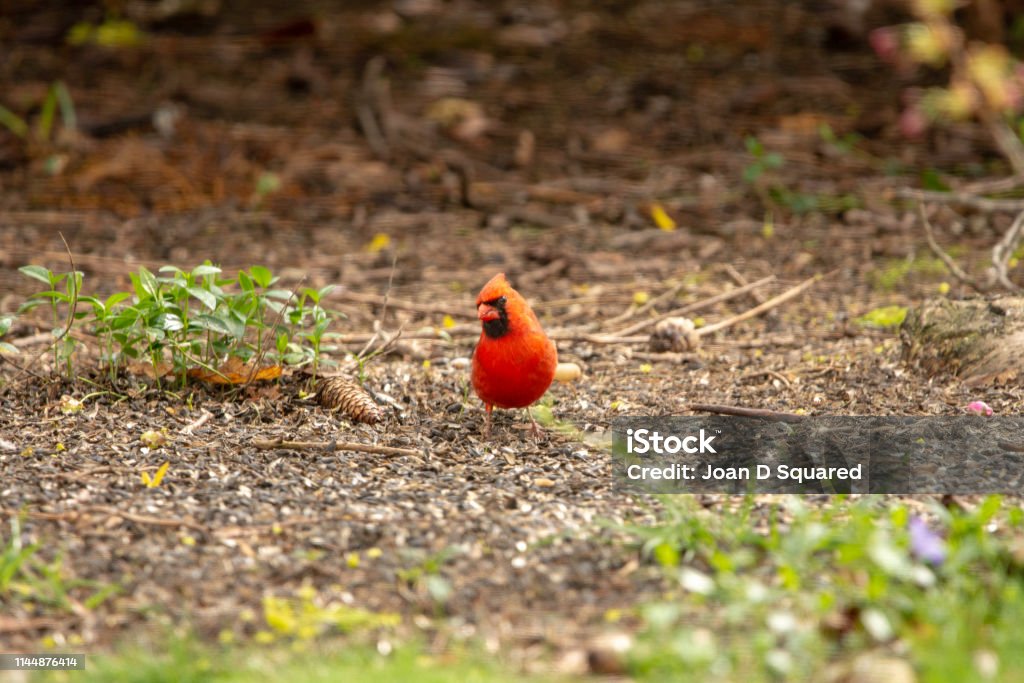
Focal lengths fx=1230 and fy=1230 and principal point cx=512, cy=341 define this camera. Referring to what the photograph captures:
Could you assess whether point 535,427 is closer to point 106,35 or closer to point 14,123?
point 14,123

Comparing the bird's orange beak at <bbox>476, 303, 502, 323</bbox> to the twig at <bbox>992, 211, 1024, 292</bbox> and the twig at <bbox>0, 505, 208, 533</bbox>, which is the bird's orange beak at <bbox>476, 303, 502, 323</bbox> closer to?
the twig at <bbox>0, 505, 208, 533</bbox>

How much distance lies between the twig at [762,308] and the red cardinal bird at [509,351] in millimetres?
1348

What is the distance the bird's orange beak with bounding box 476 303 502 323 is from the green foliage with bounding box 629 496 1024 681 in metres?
1.00

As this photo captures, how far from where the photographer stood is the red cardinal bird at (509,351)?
389 centimetres

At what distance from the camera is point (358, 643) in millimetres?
2738

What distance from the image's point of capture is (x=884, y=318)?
5207 mm

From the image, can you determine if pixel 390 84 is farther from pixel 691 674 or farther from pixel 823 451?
pixel 691 674

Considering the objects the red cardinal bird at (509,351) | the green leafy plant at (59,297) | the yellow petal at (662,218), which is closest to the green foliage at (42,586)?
the green leafy plant at (59,297)

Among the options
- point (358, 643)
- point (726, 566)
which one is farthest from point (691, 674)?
point (358, 643)

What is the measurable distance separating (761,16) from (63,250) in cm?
568

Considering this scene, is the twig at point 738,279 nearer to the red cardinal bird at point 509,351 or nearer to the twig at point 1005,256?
the twig at point 1005,256

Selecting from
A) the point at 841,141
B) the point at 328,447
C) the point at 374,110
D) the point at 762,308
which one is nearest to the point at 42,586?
the point at 328,447

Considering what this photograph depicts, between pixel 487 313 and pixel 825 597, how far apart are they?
1.57 meters

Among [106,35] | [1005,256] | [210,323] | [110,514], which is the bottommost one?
[110,514]
